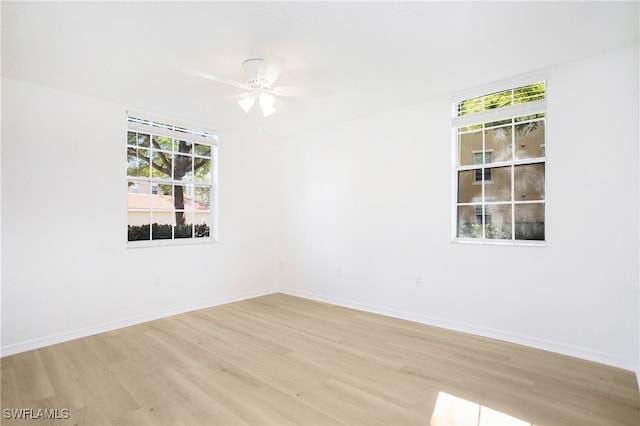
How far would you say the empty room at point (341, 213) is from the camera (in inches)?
93.9

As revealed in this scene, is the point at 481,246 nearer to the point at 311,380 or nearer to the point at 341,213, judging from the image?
the point at 341,213

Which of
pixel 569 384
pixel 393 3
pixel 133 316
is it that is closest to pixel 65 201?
pixel 133 316

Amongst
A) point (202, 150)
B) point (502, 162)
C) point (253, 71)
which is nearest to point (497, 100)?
point (502, 162)

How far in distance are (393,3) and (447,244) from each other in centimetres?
263

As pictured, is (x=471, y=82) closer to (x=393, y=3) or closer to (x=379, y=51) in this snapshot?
(x=379, y=51)

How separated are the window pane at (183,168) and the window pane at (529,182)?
411cm

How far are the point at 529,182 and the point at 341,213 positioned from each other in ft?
7.94

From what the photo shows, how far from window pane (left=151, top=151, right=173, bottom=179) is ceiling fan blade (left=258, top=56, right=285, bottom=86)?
225 cm

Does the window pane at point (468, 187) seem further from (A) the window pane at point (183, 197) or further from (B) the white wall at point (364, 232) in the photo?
(A) the window pane at point (183, 197)

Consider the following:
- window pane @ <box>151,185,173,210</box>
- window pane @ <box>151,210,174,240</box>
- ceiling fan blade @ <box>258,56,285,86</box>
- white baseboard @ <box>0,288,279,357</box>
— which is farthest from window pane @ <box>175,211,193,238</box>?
ceiling fan blade @ <box>258,56,285,86</box>

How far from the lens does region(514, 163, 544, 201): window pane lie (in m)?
3.37

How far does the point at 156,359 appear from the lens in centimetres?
309

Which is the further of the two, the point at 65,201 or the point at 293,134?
the point at 293,134

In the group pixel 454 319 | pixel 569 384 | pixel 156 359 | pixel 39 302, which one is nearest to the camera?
pixel 569 384
